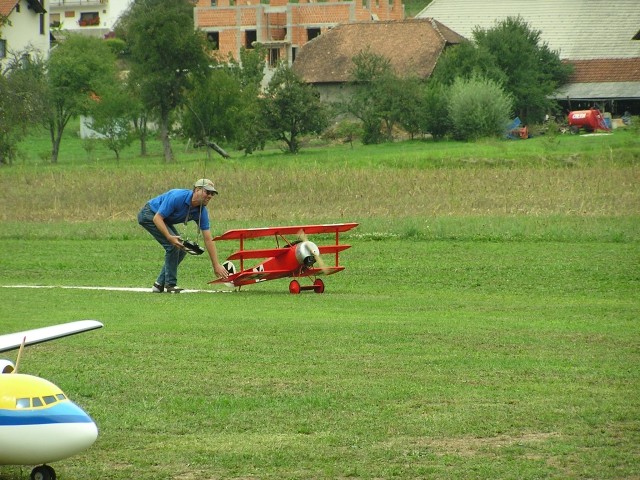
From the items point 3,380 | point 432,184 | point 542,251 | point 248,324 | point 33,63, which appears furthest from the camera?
point 33,63

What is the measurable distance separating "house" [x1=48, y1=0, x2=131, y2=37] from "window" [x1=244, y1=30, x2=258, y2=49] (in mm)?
33254

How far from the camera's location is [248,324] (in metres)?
14.9

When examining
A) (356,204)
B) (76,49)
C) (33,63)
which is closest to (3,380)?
(356,204)

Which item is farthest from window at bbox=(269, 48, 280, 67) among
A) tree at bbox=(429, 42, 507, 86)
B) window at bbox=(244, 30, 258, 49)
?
tree at bbox=(429, 42, 507, 86)

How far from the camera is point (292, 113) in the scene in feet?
212

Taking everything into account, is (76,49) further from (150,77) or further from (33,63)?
(150,77)

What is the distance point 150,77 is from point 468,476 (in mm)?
56243

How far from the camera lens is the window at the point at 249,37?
3792 inches

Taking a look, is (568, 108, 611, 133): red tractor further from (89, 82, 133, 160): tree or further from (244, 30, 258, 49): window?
(244, 30, 258, 49): window

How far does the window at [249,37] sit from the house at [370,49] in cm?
1366

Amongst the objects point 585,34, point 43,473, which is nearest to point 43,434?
point 43,473

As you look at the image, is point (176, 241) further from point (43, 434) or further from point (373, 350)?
point (43, 434)

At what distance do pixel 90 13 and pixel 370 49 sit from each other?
5827cm

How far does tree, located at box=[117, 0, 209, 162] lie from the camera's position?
61.7 m
